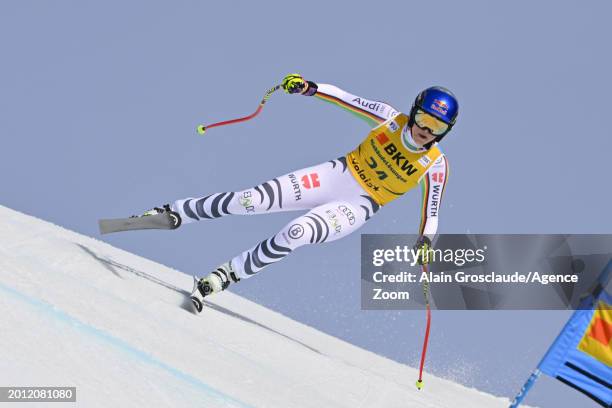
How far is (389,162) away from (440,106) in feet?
2.05

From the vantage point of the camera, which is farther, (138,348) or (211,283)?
(211,283)

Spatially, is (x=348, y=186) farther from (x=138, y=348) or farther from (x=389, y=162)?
(x=138, y=348)

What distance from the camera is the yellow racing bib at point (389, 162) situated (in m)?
6.65

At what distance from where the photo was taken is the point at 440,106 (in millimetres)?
6312

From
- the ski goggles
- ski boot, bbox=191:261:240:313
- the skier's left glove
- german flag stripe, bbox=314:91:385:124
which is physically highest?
the ski goggles

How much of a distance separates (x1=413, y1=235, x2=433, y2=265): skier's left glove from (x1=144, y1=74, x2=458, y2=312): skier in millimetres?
11

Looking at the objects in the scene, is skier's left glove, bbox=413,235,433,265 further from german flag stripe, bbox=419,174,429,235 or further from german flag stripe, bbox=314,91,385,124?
german flag stripe, bbox=314,91,385,124

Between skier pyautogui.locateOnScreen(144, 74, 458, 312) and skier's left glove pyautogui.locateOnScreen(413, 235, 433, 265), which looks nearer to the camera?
skier pyautogui.locateOnScreen(144, 74, 458, 312)

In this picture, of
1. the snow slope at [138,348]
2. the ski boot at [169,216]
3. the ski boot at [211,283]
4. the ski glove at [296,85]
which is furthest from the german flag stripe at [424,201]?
the ski boot at [169,216]

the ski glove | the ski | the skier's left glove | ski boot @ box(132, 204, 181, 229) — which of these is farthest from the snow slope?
the ski glove

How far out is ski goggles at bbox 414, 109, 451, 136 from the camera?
637 centimetres

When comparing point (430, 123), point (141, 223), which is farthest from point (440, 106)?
point (141, 223)

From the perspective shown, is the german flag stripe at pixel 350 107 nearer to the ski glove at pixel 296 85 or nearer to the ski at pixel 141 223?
the ski glove at pixel 296 85

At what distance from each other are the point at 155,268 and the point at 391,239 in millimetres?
2633
